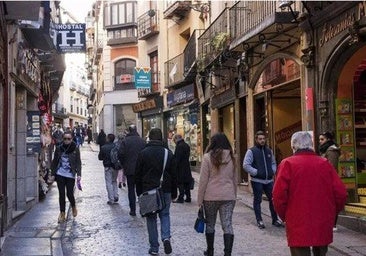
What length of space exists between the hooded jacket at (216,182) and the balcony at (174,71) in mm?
18046

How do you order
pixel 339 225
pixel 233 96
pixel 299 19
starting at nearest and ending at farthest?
pixel 339 225
pixel 299 19
pixel 233 96

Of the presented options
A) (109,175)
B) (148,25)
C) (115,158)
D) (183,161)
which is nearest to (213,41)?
(183,161)

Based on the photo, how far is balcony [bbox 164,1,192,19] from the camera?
25.1 meters

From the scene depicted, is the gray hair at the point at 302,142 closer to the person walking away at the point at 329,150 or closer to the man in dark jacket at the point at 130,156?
the person walking away at the point at 329,150

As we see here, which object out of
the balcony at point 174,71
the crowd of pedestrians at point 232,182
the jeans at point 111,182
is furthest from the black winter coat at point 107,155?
the balcony at point 174,71

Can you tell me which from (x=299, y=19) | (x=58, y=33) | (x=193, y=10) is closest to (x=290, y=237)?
(x=299, y=19)

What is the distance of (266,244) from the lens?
29.4ft

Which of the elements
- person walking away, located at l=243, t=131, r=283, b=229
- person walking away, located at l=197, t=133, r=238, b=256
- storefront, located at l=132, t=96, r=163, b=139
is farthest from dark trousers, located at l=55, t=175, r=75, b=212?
storefront, located at l=132, t=96, r=163, b=139

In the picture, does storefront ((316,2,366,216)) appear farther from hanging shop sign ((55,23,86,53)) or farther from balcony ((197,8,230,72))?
hanging shop sign ((55,23,86,53))

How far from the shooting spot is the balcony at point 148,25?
101ft

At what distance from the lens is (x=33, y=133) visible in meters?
13.5

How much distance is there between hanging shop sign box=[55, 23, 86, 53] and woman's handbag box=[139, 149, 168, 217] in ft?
27.0

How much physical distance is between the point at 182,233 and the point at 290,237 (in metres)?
4.66

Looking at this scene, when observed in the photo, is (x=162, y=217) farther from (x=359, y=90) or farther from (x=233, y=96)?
(x=233, y=96)
